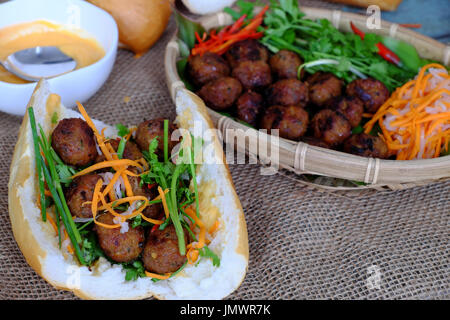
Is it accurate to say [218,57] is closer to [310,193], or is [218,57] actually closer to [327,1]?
[310,193]

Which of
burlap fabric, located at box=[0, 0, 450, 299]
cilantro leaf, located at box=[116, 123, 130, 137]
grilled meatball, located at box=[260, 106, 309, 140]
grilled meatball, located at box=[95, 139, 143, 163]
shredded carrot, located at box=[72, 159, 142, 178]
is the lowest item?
burlap fabric, located at box=[0, 0, 450, 299]

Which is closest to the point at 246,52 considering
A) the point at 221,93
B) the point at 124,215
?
the point at 221,93

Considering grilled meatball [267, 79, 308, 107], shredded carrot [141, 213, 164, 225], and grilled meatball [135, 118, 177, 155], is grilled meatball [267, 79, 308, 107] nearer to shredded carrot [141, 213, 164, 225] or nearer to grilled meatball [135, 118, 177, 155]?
grilled meatball [135, 118, 177, 155]

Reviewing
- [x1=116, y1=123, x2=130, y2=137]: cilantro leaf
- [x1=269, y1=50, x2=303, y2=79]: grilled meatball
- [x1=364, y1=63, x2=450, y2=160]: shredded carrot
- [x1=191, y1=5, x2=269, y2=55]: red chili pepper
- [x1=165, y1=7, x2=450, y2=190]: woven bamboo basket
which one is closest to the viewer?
[x1=165, y1=7, x2=450, y2=190]: woven bamboo basket

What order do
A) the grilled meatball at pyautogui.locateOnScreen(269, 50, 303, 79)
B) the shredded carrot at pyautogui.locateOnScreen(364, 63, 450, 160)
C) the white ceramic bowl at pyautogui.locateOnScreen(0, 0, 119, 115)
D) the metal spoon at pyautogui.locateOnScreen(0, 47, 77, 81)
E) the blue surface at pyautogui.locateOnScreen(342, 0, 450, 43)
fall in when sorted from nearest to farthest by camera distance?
the shredded carrot at pyautogui.locateOnScreen(364, 63, 450, 160) < the white ceramic bowl at pyautogui.locateOnScreen(0, 0, 119, 115) < the metal spoon at pyautogui.locateOnScreen(0, 47, 77, 81) < the grilled meatball at pyautogui.locateOnScreen(269, 50, 303, 79) < the blue surface at pyautogui.locateOnScreen(342, 0, 450, 43)

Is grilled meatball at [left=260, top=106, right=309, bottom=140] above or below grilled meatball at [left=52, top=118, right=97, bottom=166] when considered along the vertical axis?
below

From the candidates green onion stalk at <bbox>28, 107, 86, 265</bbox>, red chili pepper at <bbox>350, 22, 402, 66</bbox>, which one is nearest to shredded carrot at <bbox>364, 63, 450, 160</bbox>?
red chili pepper at <bbox>350, 22, 402, 66</bbox>

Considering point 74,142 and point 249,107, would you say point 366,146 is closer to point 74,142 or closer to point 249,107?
point 249,107
